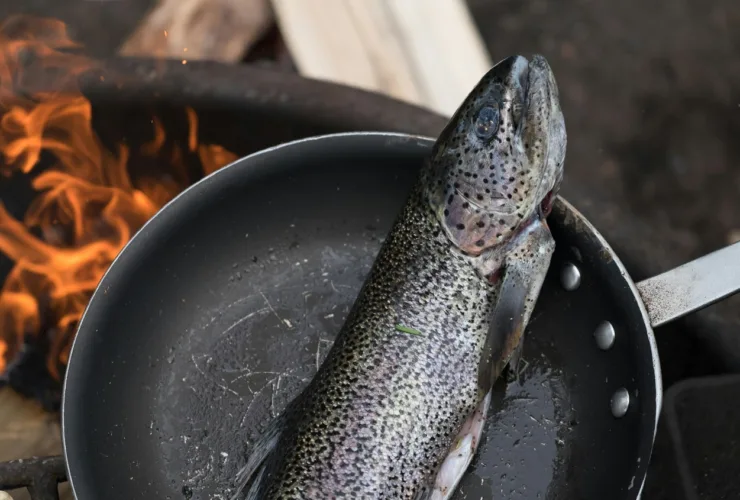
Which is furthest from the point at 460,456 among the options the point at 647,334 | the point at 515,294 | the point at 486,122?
the point at 486,122

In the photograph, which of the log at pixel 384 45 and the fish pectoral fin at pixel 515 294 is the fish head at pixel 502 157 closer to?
the fish pectoral fin at pixel 515 294

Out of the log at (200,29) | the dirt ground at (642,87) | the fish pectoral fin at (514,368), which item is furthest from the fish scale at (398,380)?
the dirt ground at (642,87)

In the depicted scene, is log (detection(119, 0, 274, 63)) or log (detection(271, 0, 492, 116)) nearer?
log (detection(271, 0, 492, 116))

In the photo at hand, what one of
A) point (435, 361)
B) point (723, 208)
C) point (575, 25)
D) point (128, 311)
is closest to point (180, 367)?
point (128, 311)

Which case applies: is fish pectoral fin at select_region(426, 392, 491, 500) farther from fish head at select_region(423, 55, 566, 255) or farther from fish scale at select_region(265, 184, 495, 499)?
fish head at select_region(423, 55, 566, 255)

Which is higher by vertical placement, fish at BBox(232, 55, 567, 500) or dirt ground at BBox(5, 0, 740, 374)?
fish at BBox(232, 55, 567, 500)

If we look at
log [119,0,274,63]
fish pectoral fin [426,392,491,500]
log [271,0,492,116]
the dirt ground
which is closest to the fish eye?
fish pectoral fin [426,392,491,500]

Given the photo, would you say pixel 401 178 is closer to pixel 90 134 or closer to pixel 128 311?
pixel 128 311
